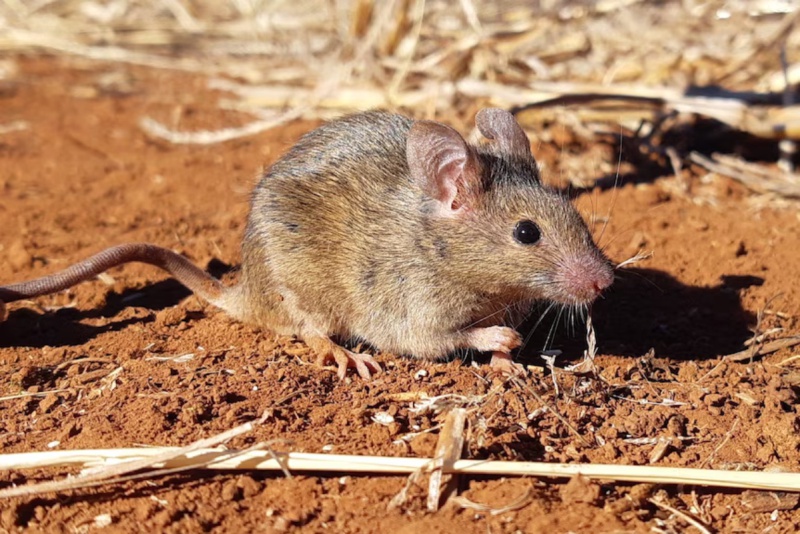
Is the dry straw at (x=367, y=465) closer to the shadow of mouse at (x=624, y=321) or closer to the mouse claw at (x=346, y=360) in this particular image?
the mouse claw at (x=346, y=360)

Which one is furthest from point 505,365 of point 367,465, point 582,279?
point 367,465

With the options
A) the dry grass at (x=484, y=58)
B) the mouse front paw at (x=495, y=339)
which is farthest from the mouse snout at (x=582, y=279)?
the dry grass at (x=484, y=58)

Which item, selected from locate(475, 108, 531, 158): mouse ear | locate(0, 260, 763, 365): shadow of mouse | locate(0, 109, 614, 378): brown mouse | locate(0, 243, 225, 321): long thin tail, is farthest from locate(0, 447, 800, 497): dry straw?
locate(475, 108, 531, 158): mouse ear

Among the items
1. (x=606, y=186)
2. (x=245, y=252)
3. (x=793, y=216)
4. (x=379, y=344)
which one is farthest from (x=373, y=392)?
(x=793, y=216)

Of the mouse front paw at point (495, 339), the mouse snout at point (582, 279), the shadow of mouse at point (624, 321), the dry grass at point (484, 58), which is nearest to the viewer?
the mouse snout at point (582, 279)

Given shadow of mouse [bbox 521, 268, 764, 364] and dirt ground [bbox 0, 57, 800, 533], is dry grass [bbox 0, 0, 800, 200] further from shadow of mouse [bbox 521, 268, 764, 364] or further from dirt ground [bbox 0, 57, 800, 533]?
shadow of mouse [bbox 521, 268, 764, 364]

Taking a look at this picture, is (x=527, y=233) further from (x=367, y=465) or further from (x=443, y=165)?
(x=367, y=465)
